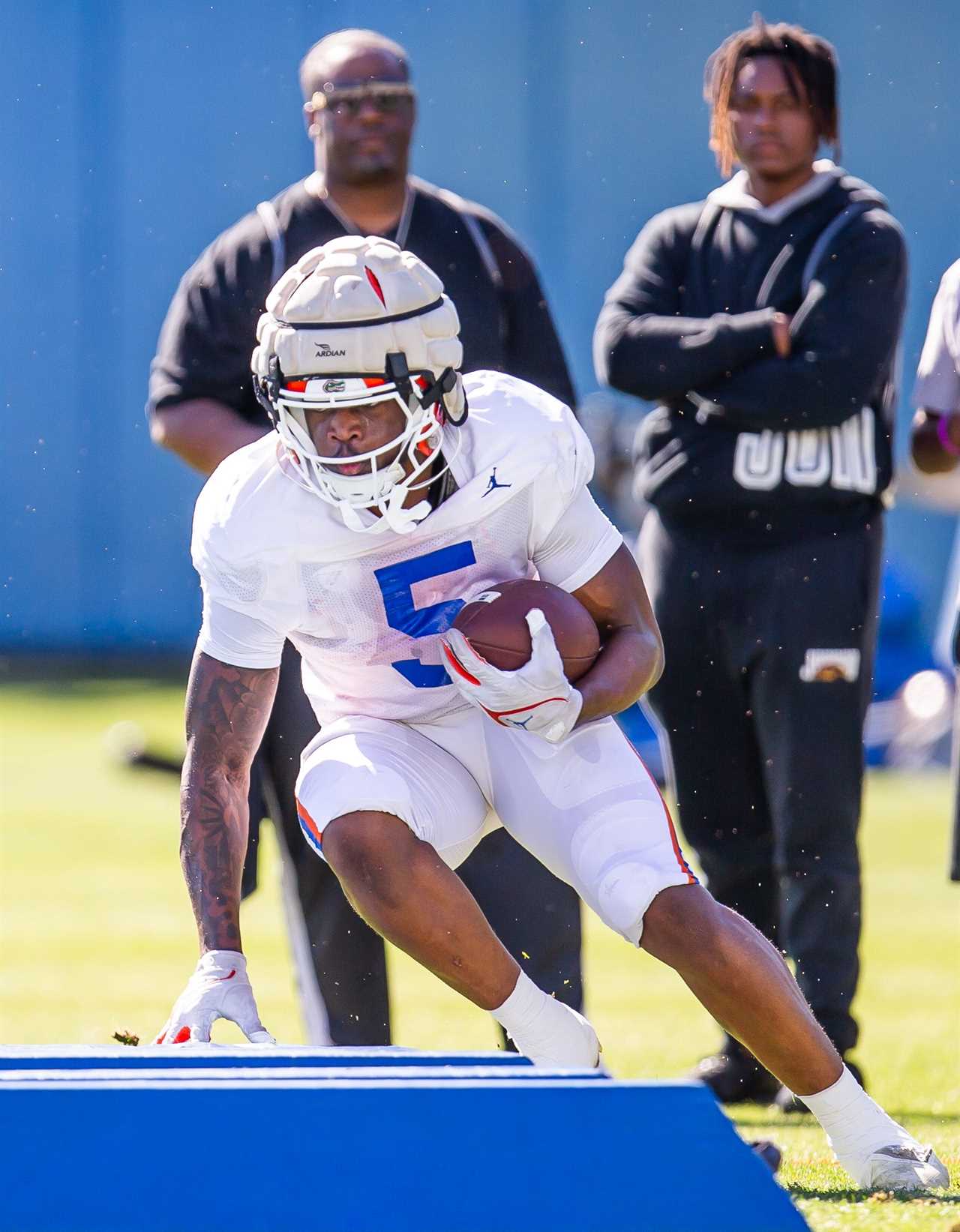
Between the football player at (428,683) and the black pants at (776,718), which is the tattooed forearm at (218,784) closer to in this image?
the football player at (428,683)

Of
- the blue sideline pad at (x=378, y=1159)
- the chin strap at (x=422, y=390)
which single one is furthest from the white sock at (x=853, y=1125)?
the chin strap at (x=422, y=390)

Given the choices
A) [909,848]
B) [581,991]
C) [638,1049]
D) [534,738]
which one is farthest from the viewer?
[909,848]

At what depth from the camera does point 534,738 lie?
3.51 m

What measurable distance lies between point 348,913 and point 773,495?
127 centimetres

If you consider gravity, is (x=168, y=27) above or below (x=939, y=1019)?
above

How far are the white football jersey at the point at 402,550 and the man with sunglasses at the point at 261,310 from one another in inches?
25.2

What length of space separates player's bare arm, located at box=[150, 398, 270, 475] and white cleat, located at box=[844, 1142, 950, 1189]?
192 centimetres

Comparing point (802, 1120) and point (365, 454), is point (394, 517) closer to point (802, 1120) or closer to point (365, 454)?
point (365, 454)

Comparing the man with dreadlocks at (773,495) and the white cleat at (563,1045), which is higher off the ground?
the man with dreadlocks at (773,495)

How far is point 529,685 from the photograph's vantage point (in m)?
3.30

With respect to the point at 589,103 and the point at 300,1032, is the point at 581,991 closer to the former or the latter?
the point at 300,1032

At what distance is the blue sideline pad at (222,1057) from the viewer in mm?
2787

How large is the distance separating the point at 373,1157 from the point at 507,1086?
0.18 m

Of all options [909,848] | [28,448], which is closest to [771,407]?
[909,848]
